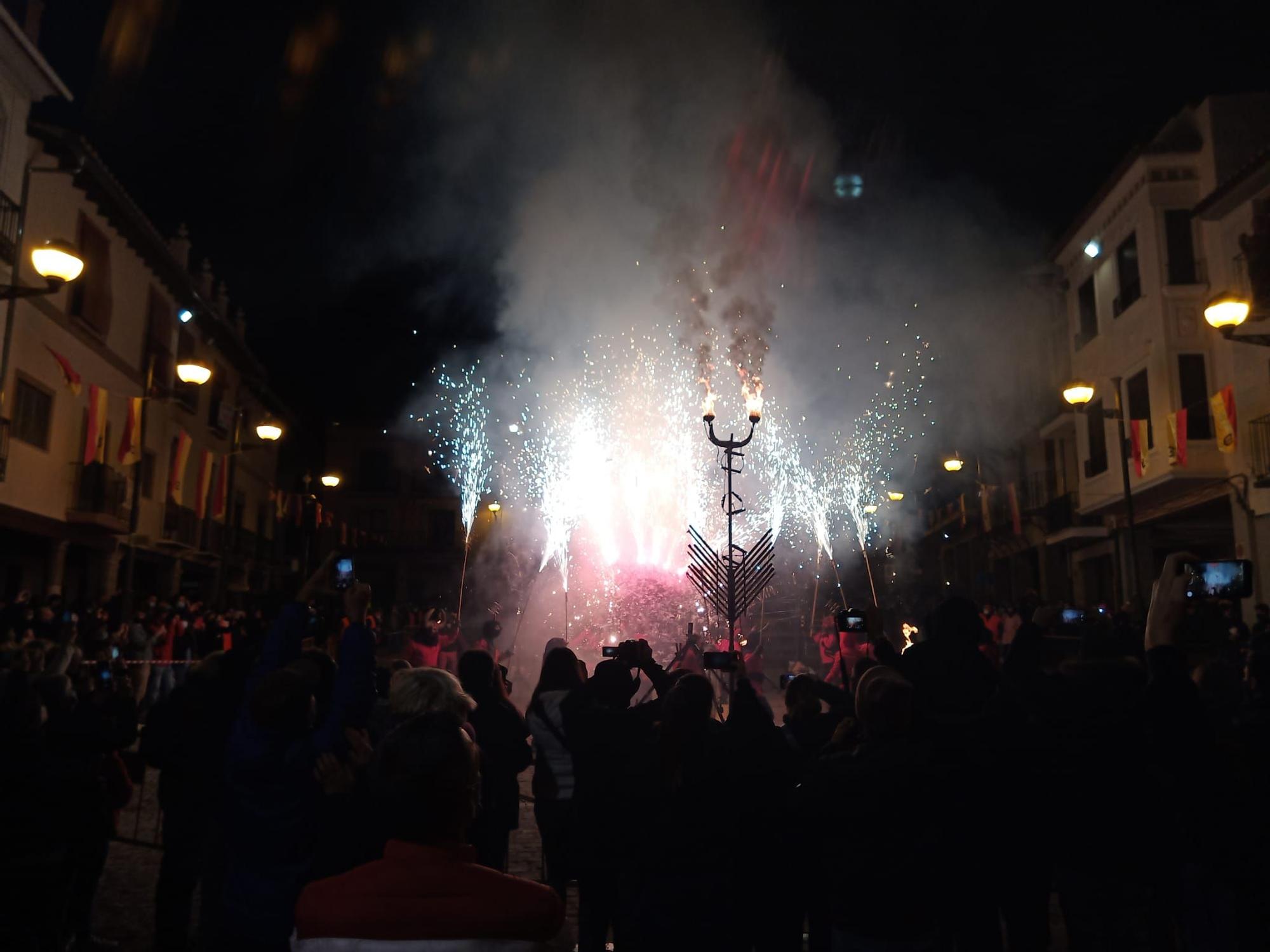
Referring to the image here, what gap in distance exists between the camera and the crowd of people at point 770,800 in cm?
348

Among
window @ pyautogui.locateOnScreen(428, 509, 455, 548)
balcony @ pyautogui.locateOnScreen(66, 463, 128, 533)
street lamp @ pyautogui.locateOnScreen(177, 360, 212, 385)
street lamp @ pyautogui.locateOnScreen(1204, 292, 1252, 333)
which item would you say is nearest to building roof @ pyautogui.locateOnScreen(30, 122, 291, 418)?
balcony @ pyautogui.locateOnScreen(66, 463, 128, 533)

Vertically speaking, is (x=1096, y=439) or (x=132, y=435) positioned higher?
(x=1096, y=439)

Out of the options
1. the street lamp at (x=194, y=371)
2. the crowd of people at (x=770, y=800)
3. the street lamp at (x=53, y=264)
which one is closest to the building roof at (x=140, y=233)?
the street lamp at (x=194, y=371)

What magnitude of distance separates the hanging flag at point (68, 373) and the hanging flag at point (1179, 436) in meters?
22.6

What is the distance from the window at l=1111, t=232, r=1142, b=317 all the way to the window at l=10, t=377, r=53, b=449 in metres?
24.2

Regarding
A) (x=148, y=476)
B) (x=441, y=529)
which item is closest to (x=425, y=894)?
(x=148, y=476)

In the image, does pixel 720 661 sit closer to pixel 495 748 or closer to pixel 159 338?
pixel 495 748

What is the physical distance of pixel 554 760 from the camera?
5160 mm

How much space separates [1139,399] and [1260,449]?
5048 mm

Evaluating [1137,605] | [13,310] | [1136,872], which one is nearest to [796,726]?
[1136,872]

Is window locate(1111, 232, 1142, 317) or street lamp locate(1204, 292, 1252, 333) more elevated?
window locate(1111, 232, 1142, 317)

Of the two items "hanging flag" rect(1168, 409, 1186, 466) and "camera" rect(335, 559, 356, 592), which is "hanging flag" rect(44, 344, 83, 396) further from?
"hanging flag" rect(1168, 409, 1186, 466)

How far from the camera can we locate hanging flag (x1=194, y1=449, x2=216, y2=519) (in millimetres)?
27609

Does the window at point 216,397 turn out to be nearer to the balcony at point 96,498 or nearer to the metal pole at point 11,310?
the balcony at point 96,498
